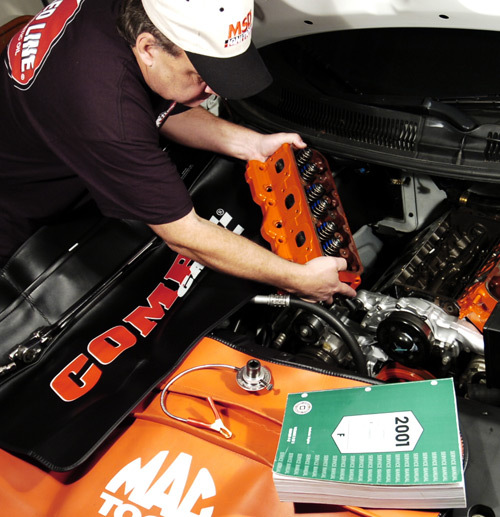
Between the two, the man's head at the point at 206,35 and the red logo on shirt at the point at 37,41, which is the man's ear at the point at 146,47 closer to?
the man's head at the point at 206,35

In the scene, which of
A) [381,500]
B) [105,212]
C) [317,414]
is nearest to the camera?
[381,500]

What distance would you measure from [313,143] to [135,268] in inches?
22.6

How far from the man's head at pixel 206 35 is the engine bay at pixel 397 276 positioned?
40cm

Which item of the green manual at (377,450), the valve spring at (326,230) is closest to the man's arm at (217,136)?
the valve spring at (326,230)

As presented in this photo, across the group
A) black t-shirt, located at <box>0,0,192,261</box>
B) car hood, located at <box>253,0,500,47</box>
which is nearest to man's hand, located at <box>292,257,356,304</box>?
black t-shirt, located at <box>0,0,192,261</box>

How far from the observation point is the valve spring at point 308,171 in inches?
63.3

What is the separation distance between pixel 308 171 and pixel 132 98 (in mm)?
539

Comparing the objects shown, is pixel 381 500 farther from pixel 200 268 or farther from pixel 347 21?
pixel 347 21

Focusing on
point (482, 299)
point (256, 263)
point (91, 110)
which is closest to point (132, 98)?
point (91, 110)

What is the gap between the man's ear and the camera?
1.20 metres

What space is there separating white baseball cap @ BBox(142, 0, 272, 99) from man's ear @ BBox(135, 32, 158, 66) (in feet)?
0.11

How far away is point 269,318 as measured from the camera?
5.44 feet

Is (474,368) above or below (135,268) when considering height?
below

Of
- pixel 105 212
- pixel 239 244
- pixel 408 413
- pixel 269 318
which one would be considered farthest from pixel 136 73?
pixel 408 413
